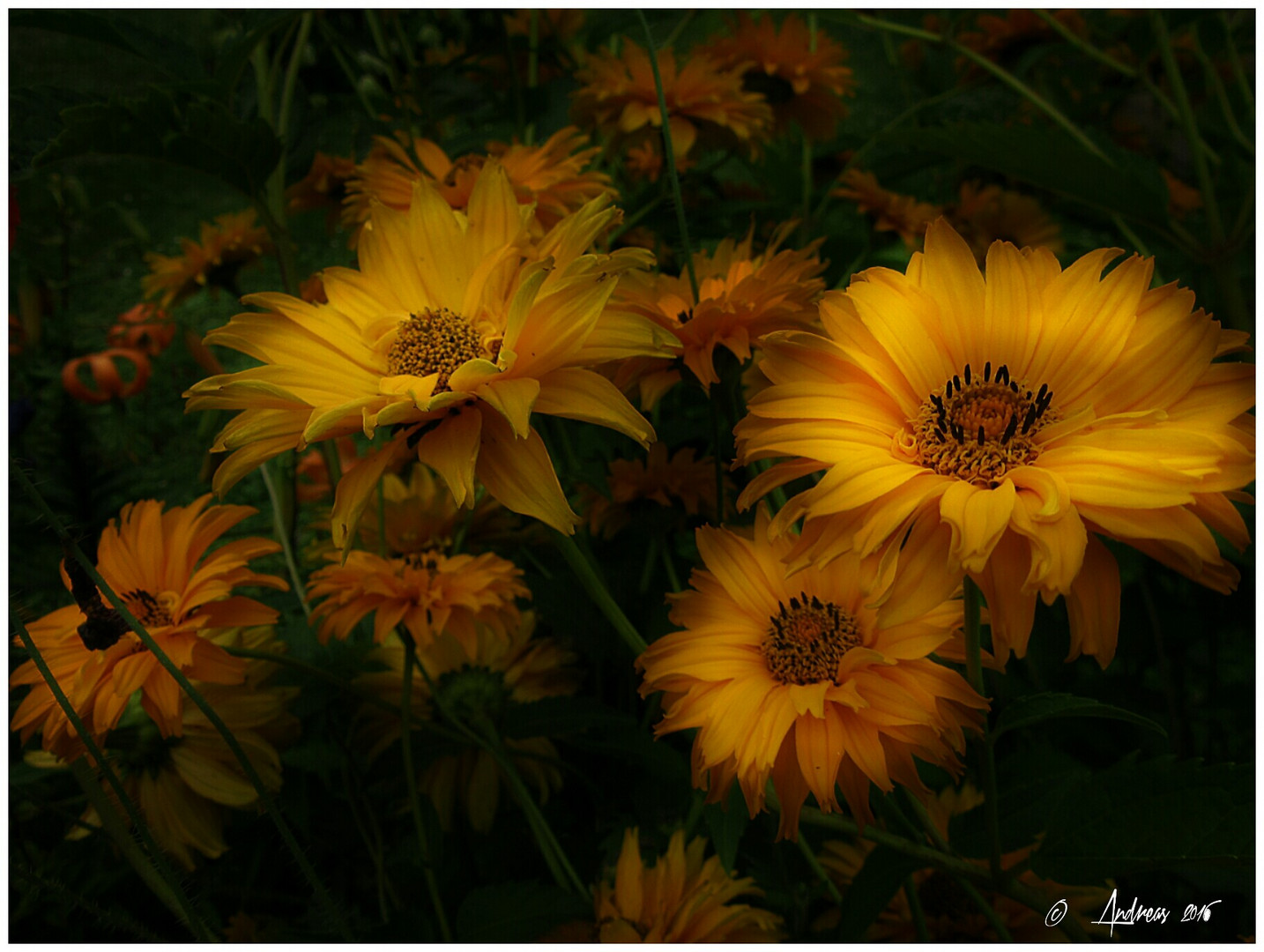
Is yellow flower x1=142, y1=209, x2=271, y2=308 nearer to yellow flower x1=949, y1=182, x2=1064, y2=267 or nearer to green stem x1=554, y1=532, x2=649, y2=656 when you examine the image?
green stem x1=554, y1=532, x2=649, y2=656

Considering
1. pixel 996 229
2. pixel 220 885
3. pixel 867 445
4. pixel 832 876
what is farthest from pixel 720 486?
pixel 996 229

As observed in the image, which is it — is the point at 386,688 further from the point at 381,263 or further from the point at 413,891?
the point at 381,263

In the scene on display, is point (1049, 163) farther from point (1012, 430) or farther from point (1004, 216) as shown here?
point (1004, 216)

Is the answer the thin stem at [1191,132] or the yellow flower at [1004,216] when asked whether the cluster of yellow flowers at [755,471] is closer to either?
the thin stem at [1191,132]

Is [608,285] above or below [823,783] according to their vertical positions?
above

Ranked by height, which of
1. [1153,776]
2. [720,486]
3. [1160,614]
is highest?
[720,486]

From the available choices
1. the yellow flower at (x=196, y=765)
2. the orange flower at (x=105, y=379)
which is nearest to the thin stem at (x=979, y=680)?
the yellow flower at (x=196, y=765)
